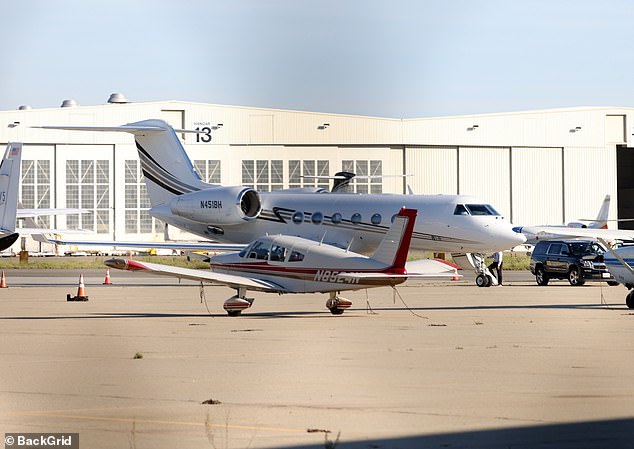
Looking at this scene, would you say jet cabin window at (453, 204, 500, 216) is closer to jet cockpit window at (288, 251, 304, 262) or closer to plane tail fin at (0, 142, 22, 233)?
jet cockpit window at (288, 251, 304, 262)

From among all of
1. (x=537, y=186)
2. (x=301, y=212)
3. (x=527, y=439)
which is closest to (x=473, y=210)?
(x=301, y=212)

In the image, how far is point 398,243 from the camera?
2542 centimetres

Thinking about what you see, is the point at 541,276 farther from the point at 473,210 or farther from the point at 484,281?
the point at 473,210

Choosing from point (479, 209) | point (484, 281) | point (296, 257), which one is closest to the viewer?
point (296, 257)

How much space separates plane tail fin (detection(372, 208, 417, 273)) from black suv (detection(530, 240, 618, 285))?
17265 mm

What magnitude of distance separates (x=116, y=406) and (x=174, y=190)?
33.5 metres

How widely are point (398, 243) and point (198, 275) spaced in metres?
4.43

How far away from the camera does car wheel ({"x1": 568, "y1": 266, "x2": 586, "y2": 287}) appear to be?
42094 millimetres

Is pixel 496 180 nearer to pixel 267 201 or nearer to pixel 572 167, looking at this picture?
pixel 572 167

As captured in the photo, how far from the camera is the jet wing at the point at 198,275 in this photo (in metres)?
24.9

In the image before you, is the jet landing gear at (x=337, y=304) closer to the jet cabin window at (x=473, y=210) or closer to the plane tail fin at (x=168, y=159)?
the jet cabin window at (x=473, y=210)

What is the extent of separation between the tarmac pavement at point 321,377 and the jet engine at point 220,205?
46.1 feet

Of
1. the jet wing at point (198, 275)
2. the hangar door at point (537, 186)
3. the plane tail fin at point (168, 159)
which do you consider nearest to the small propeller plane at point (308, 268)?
the jet wing at point (198, 275)

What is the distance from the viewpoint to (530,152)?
8275cm
